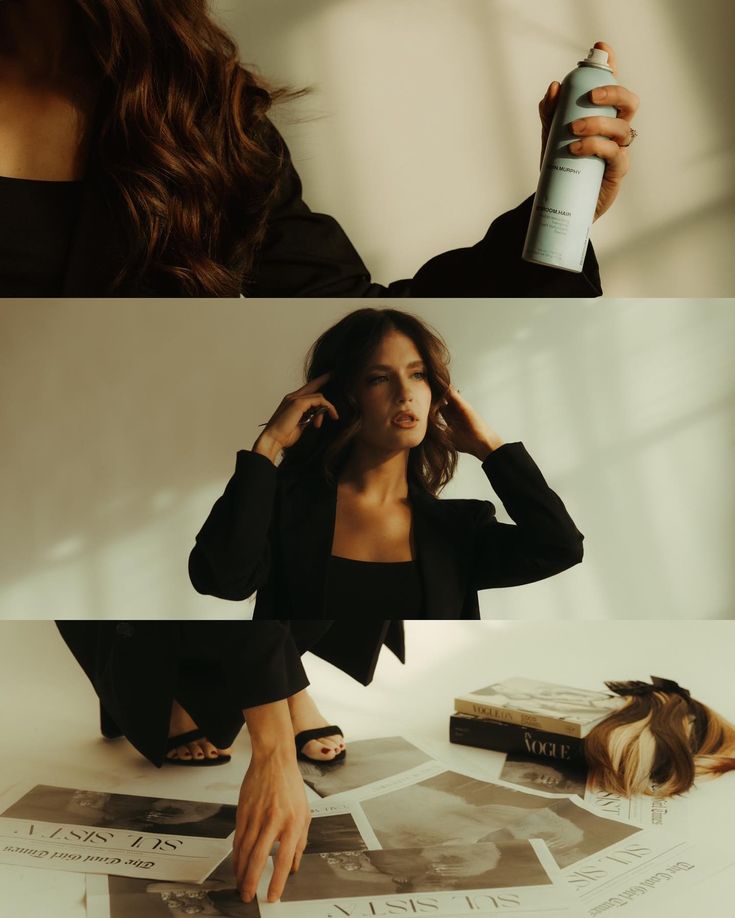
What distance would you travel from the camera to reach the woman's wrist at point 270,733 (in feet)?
3.48

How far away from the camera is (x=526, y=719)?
1.26 metres

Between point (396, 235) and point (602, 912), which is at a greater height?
point (396, 235)

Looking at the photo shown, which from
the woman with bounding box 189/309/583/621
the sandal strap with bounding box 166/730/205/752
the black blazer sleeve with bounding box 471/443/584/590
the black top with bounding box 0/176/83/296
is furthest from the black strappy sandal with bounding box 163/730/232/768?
the black top with bounding box 0/176/83/296

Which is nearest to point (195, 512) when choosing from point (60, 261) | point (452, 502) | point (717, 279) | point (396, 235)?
point (452, 502)

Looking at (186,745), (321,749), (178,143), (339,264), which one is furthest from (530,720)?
(178,143)

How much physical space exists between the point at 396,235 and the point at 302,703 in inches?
31.9

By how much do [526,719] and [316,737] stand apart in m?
0.33

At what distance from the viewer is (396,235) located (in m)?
1.43

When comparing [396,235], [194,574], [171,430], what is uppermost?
[396,235]

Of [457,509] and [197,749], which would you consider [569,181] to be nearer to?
[457,509]

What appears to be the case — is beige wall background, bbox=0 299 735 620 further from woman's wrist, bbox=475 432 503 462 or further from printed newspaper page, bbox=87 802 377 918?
printed newspaper page, bbox=87 802 377 918

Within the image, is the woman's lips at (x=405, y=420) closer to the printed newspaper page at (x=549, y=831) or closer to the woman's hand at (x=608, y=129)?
the woman's hand at (x=608, y=129)

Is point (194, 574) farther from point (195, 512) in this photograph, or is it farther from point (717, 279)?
point (717, 279)

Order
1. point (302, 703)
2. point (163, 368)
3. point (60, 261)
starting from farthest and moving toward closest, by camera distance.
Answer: point (302, 703)
point (60, 261)
point (163, 368)
